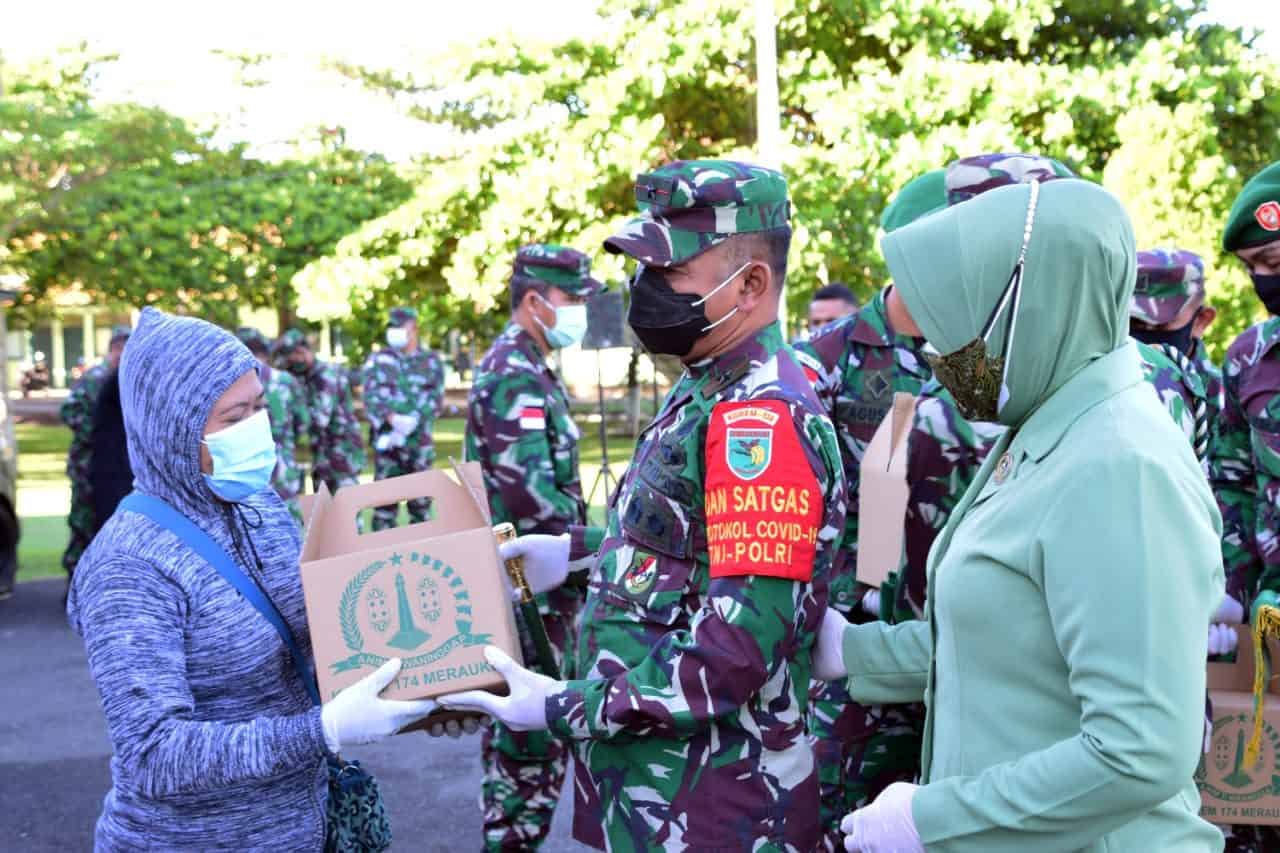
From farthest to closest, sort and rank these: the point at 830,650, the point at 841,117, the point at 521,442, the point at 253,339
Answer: the point at 841,117 < the point at 253,339 < the point at 521,442 < the point at 830,650

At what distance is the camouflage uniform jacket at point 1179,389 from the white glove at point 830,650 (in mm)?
963

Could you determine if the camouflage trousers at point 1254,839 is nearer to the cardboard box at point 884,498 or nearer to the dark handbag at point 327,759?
the cardboard box at point 884,498

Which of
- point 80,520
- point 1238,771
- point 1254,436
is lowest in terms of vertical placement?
point 80,520

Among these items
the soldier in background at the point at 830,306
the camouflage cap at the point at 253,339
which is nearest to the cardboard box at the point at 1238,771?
the soldier in background at the point at 830,306

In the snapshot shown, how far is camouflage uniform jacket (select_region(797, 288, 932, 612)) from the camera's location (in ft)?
12.3

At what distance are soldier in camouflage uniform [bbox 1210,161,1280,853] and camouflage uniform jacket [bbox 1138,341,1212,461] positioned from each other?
10.7 inches

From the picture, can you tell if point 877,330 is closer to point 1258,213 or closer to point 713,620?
point 1258,213

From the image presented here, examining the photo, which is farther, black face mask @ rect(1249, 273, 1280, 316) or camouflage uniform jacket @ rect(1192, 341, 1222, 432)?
camouflage uniform jacket @ rect(1192, 341, 1222, 432)

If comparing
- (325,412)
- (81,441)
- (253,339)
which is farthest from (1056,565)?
(325,412)

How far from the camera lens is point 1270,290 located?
11.6 feet

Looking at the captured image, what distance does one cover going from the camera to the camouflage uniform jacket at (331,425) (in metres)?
12.2

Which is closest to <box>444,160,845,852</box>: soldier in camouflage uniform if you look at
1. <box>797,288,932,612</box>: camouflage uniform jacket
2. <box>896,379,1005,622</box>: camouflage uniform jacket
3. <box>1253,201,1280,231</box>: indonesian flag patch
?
<box>896,379,1005,622</box>: camouflage uniform jacket

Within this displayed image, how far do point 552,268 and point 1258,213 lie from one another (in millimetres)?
2801

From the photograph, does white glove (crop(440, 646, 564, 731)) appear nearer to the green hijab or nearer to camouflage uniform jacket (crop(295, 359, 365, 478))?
the green hijab
